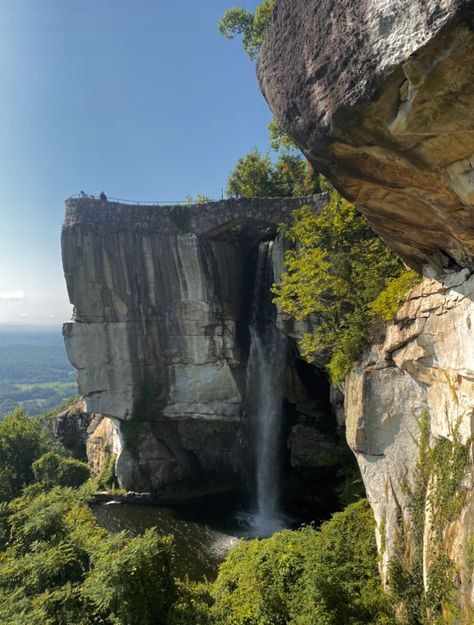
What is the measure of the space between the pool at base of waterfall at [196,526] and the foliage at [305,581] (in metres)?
4.15

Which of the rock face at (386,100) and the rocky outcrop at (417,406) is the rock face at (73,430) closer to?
the rocky outcrop at (417,406)

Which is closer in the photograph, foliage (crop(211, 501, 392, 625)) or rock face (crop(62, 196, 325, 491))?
foliage (crop(211, 501, 392, 625))

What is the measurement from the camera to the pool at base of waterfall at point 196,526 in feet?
48.3

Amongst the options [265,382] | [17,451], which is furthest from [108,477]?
[265,382]

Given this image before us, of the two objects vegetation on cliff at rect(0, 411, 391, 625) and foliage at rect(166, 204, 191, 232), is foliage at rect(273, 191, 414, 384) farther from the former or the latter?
foliage at rect(166, 204, 191, 232)

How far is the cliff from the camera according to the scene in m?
4.37

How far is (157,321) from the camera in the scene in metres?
20.7

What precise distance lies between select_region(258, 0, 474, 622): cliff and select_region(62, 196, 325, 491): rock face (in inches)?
402

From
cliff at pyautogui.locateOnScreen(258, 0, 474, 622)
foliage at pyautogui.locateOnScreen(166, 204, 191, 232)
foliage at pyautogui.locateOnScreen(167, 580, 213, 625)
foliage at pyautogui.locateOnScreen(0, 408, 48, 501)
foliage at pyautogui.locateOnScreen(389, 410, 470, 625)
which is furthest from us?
foliage at pyautogui.locateOnScreen(0, 408, 48, 501)

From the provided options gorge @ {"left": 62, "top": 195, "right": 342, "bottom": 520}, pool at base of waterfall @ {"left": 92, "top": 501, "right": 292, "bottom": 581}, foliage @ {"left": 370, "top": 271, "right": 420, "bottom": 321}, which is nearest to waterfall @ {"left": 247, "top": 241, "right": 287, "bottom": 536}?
gorge @ {"left": 62, "top": 195, "right": 342, "bottom": 520}

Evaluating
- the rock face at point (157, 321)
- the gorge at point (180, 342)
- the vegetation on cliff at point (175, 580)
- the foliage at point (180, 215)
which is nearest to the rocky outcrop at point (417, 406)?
the vegetation on cliff at point (175, 580)

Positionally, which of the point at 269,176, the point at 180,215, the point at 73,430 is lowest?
the point at 73,430

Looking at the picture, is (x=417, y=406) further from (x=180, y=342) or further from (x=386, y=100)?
(x=180, y=342)

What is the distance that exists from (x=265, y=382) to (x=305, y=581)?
1162 cm
